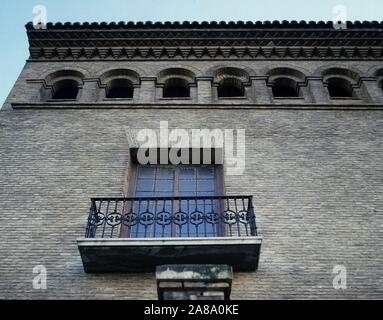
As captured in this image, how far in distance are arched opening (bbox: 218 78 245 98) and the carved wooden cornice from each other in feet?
2.98

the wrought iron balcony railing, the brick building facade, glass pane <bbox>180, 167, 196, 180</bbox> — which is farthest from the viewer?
glass pane <bbox>180, 167, 196, 180</bbox>

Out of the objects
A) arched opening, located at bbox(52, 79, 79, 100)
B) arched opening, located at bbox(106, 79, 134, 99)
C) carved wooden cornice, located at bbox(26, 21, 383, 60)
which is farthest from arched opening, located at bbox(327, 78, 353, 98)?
arched opening, located at bbox(52, 79, 79, 100)

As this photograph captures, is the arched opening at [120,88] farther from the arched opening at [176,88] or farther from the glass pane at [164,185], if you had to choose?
the glass pane at [164,185]

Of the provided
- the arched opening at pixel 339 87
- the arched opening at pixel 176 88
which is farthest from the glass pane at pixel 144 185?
the arched opening at pixel 339 87

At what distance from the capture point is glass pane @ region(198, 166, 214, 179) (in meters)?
10.0

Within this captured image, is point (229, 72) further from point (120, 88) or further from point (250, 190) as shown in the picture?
point (250, 190)

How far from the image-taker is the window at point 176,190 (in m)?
8.52

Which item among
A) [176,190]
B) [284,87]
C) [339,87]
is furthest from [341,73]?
[176,190]

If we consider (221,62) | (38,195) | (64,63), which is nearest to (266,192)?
(38,195)

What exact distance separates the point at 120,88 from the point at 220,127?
12.6 feet

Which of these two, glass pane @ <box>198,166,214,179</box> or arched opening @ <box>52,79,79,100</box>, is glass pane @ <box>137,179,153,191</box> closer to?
glass pane @ <box>198,166,214,179</box>

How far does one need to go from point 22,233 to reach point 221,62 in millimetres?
7800

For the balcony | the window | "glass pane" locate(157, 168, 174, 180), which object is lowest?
the balcony

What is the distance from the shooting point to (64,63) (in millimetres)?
13797
